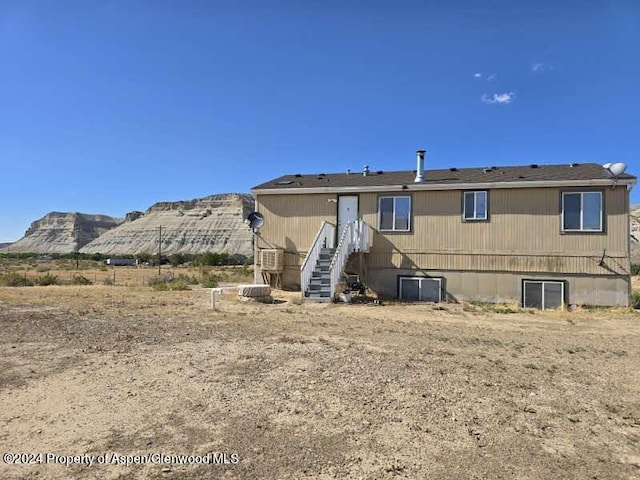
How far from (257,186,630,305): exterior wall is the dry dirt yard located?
486 centimetres

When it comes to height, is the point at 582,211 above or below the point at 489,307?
above

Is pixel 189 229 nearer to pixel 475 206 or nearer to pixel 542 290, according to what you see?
pixel 475 206

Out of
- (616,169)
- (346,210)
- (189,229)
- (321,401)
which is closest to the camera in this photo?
(321,401)

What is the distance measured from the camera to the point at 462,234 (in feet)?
49.9

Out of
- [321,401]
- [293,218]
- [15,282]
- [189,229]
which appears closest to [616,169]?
[293,218]

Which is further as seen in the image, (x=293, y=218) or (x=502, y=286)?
(x=293, y=218)

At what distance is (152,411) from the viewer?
4.42 m

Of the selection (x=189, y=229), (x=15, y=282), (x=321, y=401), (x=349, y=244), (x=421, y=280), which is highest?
(x=189, y=229)

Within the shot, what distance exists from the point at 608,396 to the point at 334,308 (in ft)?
27.1

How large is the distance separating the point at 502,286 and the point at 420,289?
2.66 m

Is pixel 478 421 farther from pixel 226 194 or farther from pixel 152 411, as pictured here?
pixel 226 194

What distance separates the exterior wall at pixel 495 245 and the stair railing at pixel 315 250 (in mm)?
581

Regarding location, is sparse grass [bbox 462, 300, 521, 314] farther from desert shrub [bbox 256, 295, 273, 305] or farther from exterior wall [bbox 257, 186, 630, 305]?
desert shrub [bbox 256, 295, 273, 305]

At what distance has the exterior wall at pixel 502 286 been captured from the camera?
1363 centimetres
